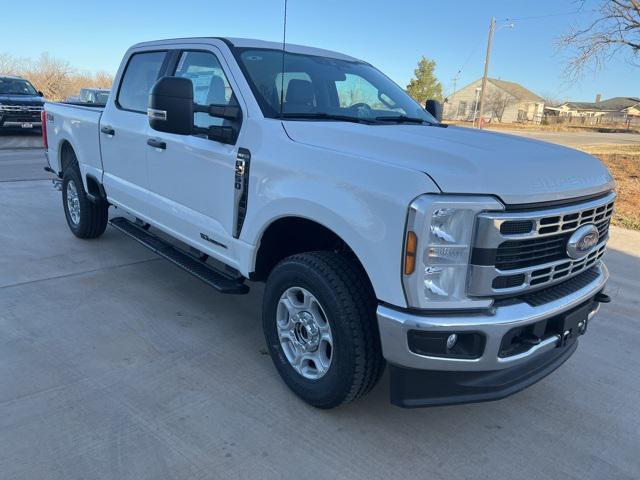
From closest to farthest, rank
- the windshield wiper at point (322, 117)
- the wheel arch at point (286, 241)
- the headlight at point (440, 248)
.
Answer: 1. the headlight at point (440, 248)
2. the wheel arch at point (286, 241)
3. the windshield wiper at point (322, 117)

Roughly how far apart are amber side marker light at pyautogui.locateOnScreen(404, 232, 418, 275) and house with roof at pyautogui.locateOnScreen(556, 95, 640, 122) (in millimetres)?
86521

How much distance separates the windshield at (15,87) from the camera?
17.3 m

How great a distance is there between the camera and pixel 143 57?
4.74m

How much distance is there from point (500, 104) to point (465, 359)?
280ft

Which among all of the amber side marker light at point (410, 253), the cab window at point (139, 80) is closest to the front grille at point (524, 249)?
the amber side marker light at point (410, 253)

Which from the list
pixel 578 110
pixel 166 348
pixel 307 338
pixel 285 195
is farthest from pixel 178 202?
pixel 578 110

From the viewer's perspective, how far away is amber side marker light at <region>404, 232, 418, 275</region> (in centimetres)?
224

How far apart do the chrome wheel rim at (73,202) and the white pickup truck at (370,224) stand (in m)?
2.18

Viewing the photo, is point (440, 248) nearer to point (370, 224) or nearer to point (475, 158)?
point (370, 224)

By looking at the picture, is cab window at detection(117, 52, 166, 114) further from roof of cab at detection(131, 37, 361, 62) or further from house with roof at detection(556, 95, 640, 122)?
house with roof at detection(556, 95, 640, 122)

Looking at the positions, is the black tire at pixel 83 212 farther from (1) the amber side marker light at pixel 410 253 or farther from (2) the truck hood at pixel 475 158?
(1) the amber side marker light at pixel 410 253

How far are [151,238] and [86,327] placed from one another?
0.97 metres

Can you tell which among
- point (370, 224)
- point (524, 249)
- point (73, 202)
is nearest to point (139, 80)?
point (73, 202)

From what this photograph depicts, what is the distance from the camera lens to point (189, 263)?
3.86 metres
